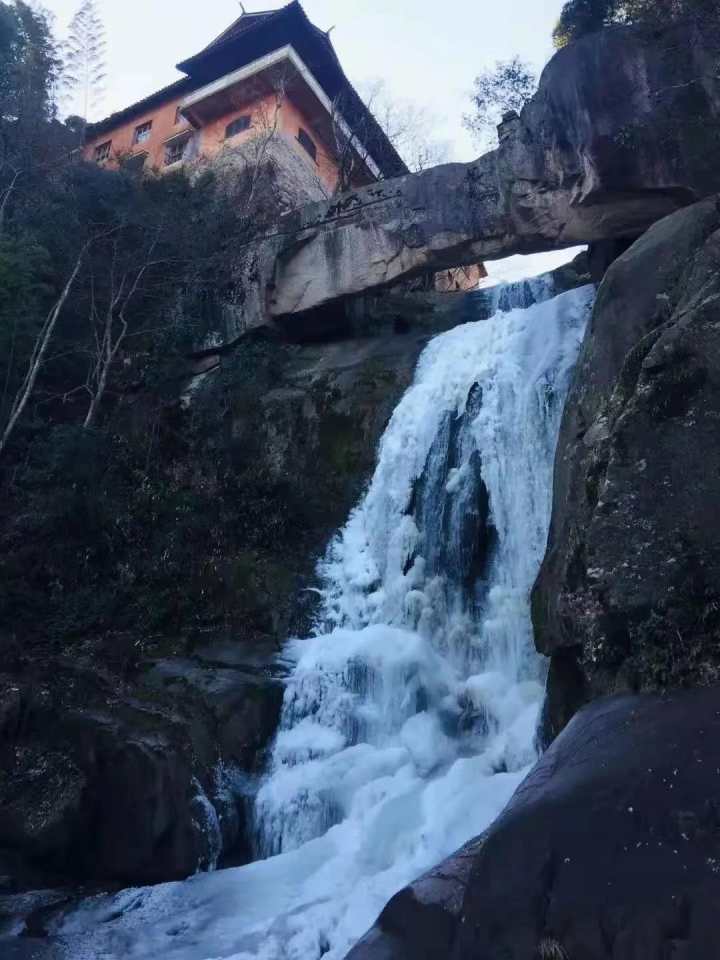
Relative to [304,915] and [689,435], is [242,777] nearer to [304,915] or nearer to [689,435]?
[304,915]

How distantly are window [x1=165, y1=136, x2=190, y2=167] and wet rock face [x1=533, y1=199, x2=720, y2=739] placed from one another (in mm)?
22415

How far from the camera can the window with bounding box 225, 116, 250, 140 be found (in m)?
25.0

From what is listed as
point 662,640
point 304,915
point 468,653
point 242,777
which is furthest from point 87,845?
point 662,640

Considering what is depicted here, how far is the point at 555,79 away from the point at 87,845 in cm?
1403

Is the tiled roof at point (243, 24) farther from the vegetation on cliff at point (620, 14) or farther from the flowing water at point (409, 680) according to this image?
the flowing water at point (409, 680)

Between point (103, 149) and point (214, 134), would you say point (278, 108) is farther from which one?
point (103, 149)

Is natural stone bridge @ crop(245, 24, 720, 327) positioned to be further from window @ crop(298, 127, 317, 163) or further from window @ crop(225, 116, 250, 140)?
window @ crop(225, 116, 250, 140)

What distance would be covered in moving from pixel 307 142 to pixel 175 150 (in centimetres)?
503

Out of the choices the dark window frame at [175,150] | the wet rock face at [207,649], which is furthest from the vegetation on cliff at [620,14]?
the dark window frame at [175,150]

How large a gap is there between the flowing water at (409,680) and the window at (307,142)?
40.7 feet

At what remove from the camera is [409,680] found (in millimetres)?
10320

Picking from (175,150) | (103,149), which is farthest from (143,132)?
(175,150)

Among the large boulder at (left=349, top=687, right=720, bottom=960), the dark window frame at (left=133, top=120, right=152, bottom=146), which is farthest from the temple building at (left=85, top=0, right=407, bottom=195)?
the large boulder at (left=349, top=687, right=720, bottom=960)

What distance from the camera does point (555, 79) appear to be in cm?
1420
